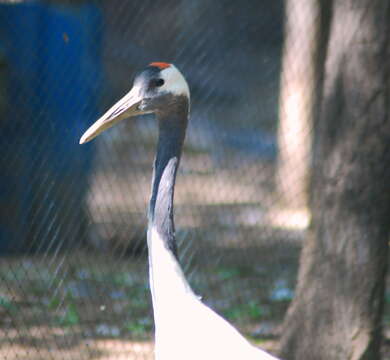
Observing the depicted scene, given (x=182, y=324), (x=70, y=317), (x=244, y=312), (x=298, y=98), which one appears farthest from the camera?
(x=298, y=98)

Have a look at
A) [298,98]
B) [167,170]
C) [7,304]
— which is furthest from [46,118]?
[298,98]

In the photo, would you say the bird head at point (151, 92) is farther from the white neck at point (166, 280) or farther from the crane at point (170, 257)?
the white neck at point (166, 280)

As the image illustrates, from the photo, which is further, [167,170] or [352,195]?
[352,195]

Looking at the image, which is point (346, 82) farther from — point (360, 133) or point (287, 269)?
point (287, 269)

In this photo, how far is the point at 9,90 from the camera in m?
6.26

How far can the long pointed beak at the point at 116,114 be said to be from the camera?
3.47 meters

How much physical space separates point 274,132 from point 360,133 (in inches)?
179

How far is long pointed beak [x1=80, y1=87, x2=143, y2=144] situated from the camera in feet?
11.4

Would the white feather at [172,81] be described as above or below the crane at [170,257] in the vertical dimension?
above

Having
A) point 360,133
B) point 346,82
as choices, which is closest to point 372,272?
point 360,133

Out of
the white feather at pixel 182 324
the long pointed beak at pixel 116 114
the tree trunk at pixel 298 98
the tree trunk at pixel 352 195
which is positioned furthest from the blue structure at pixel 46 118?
the tree trunk at pixel 298 98

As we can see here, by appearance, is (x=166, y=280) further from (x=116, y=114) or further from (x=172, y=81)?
(x=172, y=81)

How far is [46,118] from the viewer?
4828 millimetres

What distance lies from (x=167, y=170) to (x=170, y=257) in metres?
0.40
